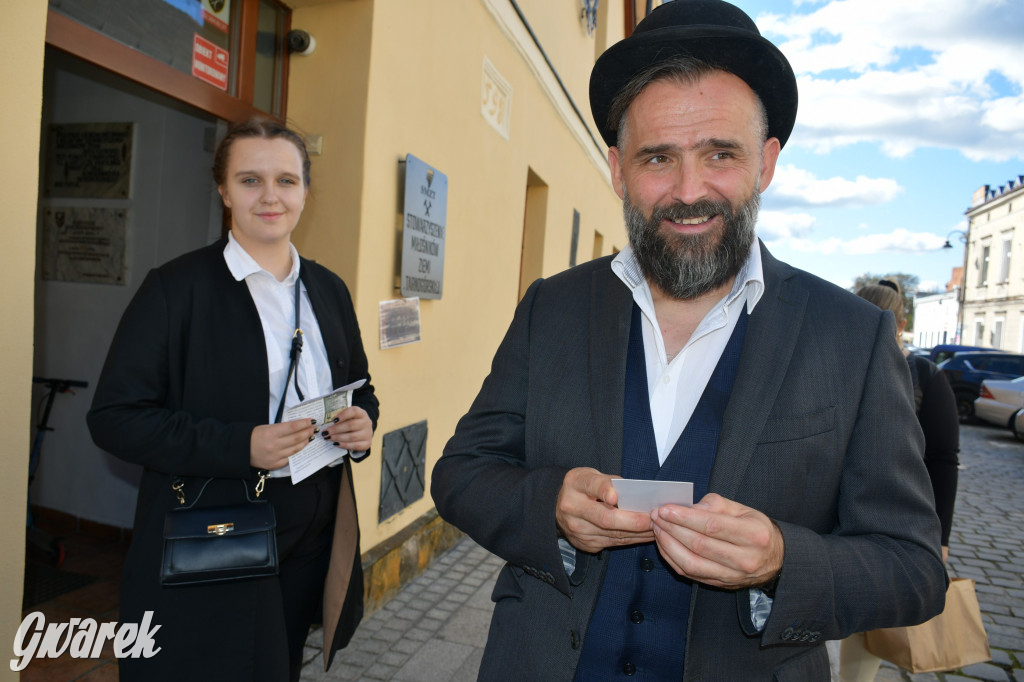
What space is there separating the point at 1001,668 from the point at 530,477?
13.2ft

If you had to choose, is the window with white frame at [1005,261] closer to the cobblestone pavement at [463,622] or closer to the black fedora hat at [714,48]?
the cobblestone pavement at [463,622]

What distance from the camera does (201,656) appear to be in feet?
6.59

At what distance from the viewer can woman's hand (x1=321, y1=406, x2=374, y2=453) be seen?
233cm

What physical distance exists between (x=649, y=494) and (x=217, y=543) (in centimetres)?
141

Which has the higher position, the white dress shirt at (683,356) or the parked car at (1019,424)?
the white dress shirt at (683,356)

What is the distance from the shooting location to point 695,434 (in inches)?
57.8

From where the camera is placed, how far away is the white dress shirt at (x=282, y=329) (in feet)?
7.46

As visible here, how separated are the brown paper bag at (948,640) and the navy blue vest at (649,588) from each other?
1.77 m

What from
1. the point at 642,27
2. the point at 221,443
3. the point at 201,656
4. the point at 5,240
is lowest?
the point at 201,656

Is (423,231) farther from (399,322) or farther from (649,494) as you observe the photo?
(649,494)

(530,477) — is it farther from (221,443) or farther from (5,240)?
(5,240)

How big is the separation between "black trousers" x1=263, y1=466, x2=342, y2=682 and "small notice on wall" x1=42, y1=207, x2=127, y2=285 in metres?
2.95

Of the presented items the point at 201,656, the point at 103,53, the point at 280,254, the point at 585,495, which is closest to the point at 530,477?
the point at 585,495

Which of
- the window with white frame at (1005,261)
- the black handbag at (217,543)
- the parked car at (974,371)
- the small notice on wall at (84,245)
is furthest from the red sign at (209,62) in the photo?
the window with white frame at (1005,261)
